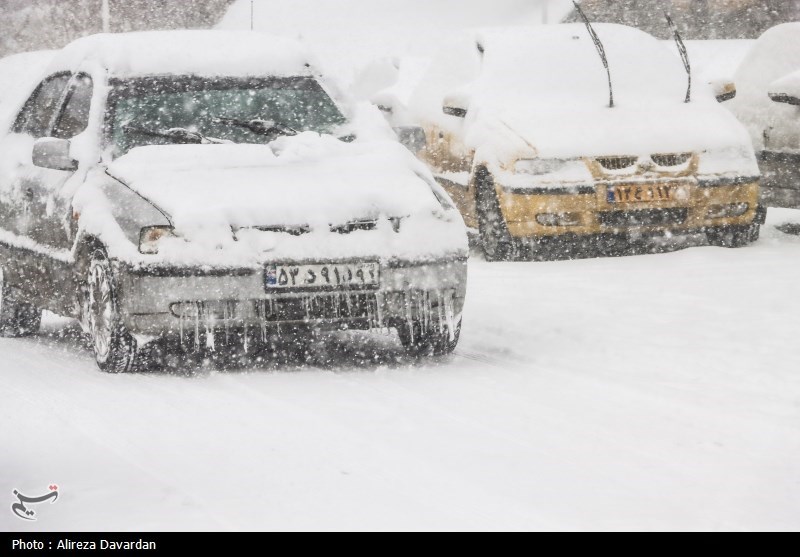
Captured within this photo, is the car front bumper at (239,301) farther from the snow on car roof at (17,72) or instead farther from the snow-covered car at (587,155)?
the snow on car roof at (17,72)

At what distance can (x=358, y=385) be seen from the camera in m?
6.55

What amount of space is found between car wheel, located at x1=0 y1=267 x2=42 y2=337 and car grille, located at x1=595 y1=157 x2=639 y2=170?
3.88 meters

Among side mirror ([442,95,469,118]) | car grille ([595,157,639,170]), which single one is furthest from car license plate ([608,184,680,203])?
side mirror ([442,95,469,118])

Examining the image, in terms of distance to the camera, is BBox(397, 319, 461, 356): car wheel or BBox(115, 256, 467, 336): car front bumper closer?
BBox(115, 256, 467, 336): car front bumper

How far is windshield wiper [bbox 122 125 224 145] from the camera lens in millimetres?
7429

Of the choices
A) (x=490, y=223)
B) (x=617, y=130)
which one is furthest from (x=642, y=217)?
(x=490, y=223)

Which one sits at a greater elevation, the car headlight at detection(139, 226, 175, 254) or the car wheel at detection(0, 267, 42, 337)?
the car headlight at detection(139, 226, 175, 254)

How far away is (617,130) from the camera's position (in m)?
→ 10.5

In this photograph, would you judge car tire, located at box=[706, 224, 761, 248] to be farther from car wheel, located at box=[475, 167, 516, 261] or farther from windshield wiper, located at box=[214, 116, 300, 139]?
windshield wiper, located at box=[214, 116, 300, 139]

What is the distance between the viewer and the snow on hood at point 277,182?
22.0 feet
